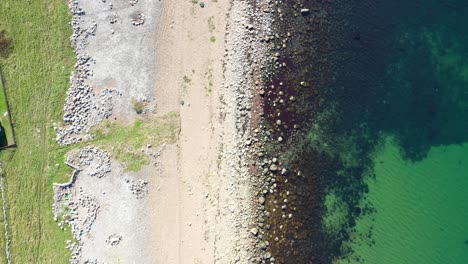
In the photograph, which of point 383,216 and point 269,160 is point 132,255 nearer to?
point 269,160

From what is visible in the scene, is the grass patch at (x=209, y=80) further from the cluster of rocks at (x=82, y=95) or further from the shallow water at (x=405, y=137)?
the shallow water at (x=405, y=137)

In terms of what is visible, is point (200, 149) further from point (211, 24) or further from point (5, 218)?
point (5, 218)

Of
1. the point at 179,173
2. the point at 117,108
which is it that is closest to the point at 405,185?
the point at 179,173

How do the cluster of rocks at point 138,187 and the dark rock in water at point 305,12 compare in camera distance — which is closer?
the cluster of rocks at point 138,187

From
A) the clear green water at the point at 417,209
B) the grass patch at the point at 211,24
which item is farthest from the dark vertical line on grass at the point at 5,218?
the clear green water at the point at 417,209

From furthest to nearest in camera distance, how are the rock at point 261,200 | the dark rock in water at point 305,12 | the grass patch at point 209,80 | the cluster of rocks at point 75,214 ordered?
1. the dark rock in water at point 305,12
2. the rock at point 261,200
3. the grass patch at point 209,80
4. the cluster of rocks at point 75,214

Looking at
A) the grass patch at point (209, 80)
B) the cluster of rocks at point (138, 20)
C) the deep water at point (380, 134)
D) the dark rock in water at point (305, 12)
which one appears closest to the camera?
the cluster of rocks at point (138, 20)

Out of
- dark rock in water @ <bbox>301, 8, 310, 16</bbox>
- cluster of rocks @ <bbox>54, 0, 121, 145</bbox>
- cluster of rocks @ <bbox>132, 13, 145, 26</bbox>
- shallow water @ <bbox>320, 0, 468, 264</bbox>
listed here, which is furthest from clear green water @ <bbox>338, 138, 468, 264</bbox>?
cluster of rocks @ <bbox>54, 0, 121, 145</bbox>

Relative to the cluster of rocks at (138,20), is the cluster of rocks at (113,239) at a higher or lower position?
lower

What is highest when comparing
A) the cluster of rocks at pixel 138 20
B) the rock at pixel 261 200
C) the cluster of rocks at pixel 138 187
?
the cluster of rocks at pixel 138 20
